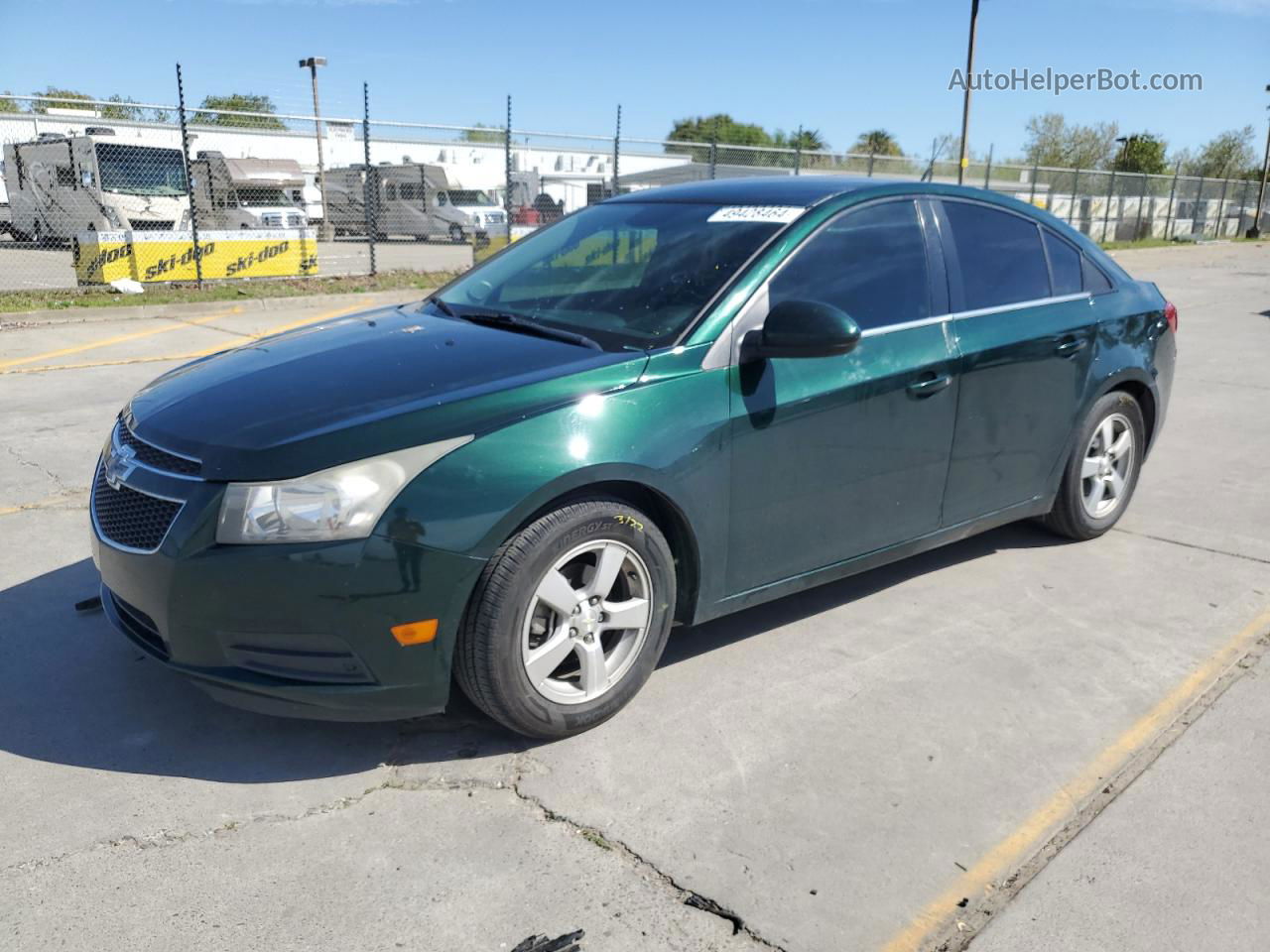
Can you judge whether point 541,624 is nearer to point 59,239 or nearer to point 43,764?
point 43,764

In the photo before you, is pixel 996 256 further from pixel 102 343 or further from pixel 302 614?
pixel 102 343

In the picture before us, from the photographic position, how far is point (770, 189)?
3971 mm

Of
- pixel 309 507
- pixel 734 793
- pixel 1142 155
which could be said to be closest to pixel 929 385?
pixel 734 793

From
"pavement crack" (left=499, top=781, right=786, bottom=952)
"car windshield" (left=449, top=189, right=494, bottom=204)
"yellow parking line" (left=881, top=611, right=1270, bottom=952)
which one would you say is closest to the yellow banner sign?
"pavement crack" (left=499, top=781, right=786, bottom=952)

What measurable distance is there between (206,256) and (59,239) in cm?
550

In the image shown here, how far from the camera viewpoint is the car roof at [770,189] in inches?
150

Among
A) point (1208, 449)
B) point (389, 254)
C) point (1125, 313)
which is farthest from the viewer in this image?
point (389, 254)

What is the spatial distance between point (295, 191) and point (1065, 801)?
23.1 meters

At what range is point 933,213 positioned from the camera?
159 inches

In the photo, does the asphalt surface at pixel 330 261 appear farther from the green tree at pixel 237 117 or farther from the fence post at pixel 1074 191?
the fence post at pixel 1074 191

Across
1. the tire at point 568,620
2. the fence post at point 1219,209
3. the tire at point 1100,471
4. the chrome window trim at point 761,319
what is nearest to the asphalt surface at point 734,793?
the tire at point 568,620

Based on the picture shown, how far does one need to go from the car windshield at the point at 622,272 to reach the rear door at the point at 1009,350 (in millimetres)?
966

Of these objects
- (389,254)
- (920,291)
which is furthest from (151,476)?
(389,254)

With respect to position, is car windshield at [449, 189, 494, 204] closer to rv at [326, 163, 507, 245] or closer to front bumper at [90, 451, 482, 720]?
rv at [326, 163, 507, 245]
